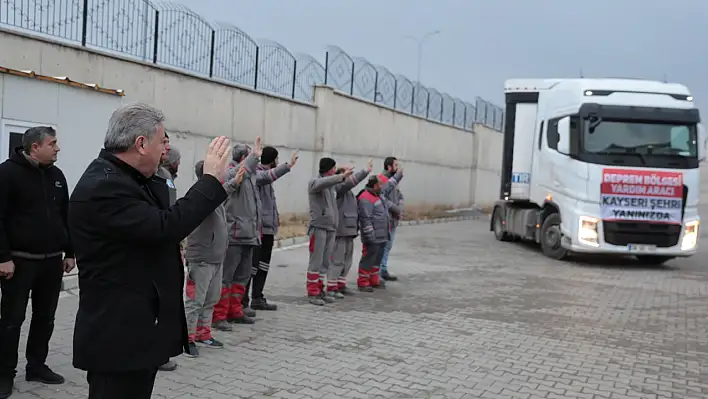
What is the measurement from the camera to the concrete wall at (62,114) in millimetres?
7234

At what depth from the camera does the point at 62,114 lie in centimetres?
795

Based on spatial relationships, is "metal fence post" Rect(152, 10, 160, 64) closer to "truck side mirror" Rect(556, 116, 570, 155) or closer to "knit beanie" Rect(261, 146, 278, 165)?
"knit beanie" Rect(261, 146, 278, 165)

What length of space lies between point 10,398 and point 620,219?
11.0 meters

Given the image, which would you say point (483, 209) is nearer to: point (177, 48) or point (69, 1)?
point (177, 48)

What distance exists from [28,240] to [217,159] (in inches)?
99.4

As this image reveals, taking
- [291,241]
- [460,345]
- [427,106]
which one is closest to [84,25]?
[291,241]

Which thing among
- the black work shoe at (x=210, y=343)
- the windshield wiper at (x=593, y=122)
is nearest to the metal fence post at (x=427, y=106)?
the windshield wiper at (x=593, y=122)

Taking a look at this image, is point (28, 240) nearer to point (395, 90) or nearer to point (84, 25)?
point (84, 25)

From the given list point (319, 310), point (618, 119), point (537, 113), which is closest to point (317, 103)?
point (537, 113)

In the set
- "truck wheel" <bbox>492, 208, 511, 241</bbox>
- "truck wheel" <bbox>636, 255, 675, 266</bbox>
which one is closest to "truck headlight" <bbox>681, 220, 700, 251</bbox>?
"truck wheel" <bbox>636, 255, 675, 266</bbox>

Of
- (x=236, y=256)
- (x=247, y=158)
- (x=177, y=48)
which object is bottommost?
(x=236, y=256)

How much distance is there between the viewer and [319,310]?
8133 millimetres

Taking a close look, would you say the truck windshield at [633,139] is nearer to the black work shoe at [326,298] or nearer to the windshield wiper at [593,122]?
the windshield wiper at [593,122]

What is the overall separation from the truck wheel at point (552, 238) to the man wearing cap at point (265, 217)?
8001mm
